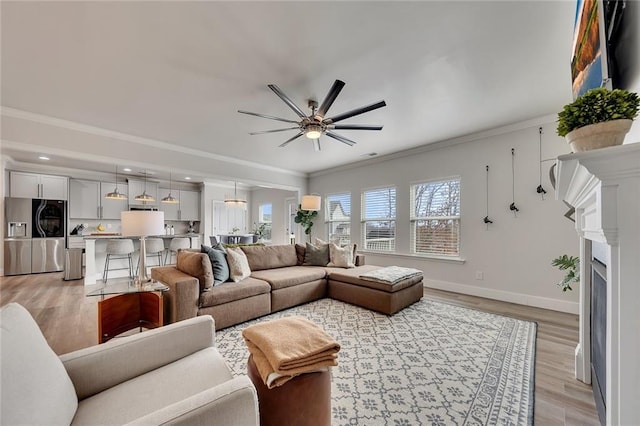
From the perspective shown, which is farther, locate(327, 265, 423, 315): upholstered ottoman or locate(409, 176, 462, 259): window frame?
locate(409, 176, 462, 259): window frame

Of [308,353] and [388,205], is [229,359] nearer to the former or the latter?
[308,353]

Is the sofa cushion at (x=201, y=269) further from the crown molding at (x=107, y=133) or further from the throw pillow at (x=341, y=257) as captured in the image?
the crown molding at (x=107, y=133)

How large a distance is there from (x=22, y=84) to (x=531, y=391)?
5.25 meters

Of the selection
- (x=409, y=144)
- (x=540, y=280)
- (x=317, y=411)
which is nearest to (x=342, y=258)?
(x=409, y=144)

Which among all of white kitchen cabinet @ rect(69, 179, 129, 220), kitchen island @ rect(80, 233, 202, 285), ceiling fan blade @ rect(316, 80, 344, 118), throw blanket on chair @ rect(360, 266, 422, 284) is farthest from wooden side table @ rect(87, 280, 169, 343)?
white kitchen cabinet @ rect(69, 179, 129, 220)

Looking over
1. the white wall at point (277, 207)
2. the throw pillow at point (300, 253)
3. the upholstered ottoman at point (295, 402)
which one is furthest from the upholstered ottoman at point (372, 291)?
the white wall at point (277, 207)

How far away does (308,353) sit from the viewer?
1.25 m

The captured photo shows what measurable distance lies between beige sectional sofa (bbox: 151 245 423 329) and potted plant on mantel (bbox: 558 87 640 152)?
2.51 m

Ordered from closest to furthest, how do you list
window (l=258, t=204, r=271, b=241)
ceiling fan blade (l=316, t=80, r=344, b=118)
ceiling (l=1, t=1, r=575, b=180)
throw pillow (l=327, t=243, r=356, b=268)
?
ceiling (l=1, t=1, r=575, b=180) → ceiling fan blade (l=316, t=80, r=344, b=118) → throw pillow (l=327, t=243, r=356, b=268) → window (l=258, t=204, r=271, b=241)

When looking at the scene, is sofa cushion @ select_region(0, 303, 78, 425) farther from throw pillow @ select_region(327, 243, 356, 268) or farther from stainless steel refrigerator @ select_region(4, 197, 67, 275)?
stainless steel refrigerator @ select_region(4, 197, 67, 275)

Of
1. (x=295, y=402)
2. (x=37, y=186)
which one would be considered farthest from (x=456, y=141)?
(x=37, y=186)

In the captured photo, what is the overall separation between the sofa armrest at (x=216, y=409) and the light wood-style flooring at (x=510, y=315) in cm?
178

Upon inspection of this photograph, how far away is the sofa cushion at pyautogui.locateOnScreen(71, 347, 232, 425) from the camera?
965 mm

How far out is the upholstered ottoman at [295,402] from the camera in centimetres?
122
